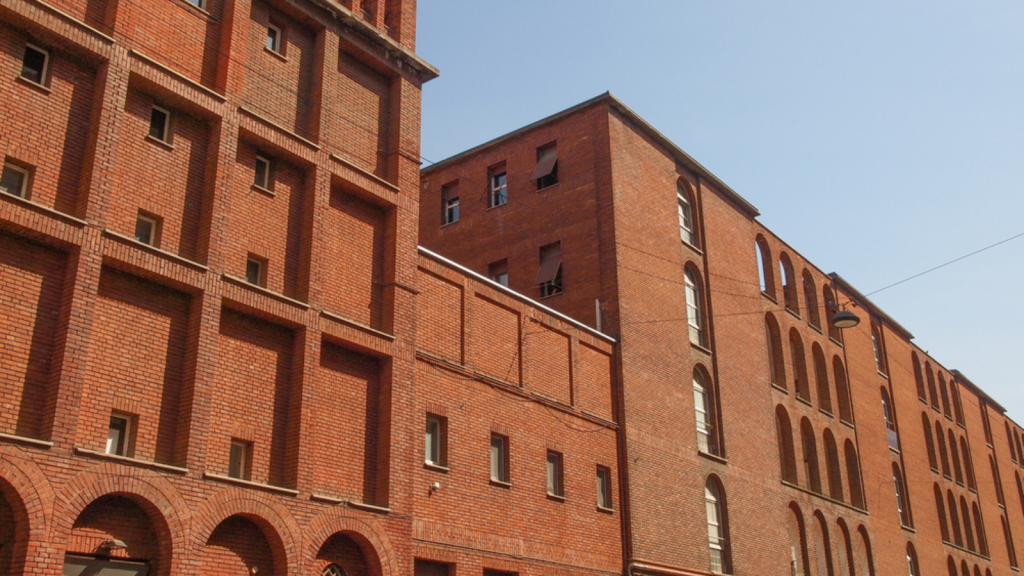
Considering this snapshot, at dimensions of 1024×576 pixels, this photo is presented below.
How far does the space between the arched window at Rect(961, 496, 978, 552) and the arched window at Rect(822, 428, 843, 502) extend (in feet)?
53.7

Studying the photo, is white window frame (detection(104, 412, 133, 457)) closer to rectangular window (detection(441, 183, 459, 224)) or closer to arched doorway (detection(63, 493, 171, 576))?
arched doorway (detection(63, 493, 171, 576))

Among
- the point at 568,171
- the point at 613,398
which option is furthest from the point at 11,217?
the point at 568,171

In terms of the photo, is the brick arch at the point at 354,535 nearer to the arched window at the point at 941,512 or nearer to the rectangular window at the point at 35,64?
the rectangular window at the point at 35,64

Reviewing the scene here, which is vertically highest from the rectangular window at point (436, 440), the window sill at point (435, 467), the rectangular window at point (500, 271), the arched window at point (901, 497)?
the rectangular window at point (500, 271)

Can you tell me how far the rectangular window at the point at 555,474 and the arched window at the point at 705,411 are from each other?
22.8ft

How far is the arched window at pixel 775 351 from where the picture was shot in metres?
35.5

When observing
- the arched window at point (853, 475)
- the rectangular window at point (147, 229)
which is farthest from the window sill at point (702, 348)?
the rectangular window at point (147, 229)

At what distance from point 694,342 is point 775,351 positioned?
6889mm

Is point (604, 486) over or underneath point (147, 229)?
underneath

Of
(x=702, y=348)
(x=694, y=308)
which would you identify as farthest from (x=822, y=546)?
(x=694, y=308)

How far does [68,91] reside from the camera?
15.1 meters

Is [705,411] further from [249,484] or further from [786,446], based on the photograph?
[249,484]

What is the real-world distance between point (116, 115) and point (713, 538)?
20.4 meters

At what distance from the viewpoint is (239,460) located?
16.2 meters
